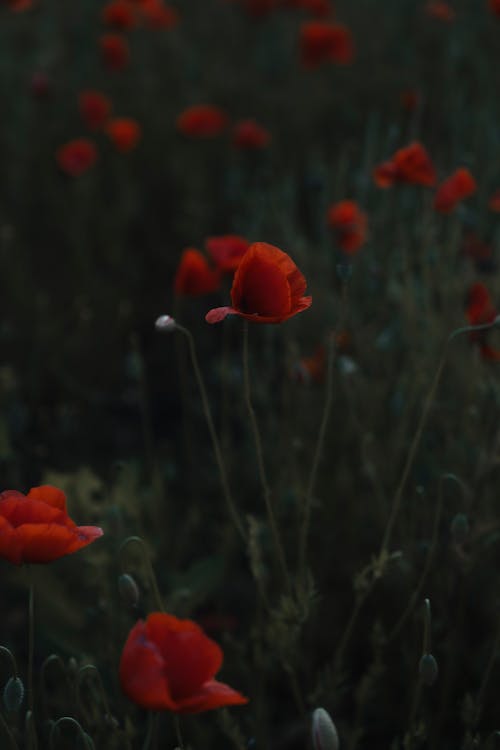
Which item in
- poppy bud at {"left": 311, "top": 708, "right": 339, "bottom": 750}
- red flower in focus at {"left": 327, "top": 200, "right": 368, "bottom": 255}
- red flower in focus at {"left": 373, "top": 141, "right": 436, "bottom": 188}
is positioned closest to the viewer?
poppy bud at {"left": 311, "top": 708, "right": 339, "bottom": 750}

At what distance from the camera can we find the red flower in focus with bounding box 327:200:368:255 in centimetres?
246

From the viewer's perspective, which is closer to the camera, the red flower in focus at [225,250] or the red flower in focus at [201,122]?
the red flower in focus at [225,250]

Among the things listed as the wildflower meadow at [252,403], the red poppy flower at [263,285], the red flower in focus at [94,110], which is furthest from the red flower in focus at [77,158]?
the red poppy flower at [263,285]

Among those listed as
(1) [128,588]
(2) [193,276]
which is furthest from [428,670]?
(2) [193,276]

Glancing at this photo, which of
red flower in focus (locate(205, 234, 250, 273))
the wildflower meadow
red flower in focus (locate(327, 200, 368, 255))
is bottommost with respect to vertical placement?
the wildflower meadow

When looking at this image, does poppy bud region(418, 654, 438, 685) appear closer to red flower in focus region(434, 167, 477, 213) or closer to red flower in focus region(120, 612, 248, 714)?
red flower in focus region(120, 612, 248, 714)

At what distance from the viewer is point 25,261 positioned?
10.8ft

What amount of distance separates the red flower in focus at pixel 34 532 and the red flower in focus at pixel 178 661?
0.55 ft

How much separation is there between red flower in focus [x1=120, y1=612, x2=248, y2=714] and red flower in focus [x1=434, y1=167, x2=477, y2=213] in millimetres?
1350

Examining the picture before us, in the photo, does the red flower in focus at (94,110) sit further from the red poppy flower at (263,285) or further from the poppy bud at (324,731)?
the poppy bud at (324,731)

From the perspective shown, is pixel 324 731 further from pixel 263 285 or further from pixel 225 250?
pixel 225 250

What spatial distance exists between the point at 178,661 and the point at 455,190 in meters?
1.40

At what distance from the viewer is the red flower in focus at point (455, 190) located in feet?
6.77

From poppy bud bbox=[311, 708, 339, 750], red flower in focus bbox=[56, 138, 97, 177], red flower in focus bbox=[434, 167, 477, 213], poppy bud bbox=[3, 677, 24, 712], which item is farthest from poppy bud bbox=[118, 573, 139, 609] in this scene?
red flower in focus bbox=[56, 138, 97, 177]
